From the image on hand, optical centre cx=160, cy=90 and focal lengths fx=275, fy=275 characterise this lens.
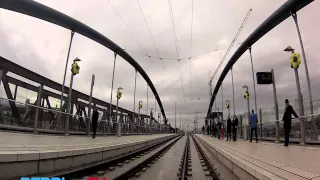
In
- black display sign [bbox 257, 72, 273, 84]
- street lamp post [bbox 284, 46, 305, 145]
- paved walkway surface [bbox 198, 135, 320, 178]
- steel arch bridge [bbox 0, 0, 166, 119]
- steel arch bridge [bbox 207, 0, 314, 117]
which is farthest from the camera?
steel arch bridge [bbox 207, 0, 314, 117]

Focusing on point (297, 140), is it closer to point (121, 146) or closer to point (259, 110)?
point (259, 110)

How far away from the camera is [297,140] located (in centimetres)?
1340

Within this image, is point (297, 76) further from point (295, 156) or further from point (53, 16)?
point (53, 16)

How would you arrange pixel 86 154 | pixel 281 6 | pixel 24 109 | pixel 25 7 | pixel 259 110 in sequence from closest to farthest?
pixel 86 154
pixel 24 109
pixel 259 110
pixel 25 7
pixel 281 6

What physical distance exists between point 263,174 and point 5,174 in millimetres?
5027

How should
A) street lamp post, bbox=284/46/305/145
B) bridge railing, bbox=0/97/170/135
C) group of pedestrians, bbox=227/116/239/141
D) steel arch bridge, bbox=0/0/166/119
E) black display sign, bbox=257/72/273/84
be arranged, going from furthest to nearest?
steel arch bridge, bbox=0/0/166/119 → group of pedestrians, bbox=227/116/239/141 → black display sign, bbox=257/72/273/84 → street lamp post, bbox=284/46/305/145 → bridge railing, bbox=0/97/170/135

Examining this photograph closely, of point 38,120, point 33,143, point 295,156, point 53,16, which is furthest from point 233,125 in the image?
point 53,16

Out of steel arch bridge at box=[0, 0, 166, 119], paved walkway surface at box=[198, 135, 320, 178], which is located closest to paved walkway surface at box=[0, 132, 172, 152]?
paved walkway surface at box=[198, 135, 320, 178]

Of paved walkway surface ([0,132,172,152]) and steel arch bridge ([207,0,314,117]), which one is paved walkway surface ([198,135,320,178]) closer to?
paved walkway surface ([0,132,172,152])

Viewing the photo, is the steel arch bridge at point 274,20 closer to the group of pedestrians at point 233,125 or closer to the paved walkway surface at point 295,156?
the group of pedestrians at point 233,125

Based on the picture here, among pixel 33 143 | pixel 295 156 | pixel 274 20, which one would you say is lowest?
pixel 295 156

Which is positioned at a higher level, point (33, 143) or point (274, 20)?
point (274, 20)

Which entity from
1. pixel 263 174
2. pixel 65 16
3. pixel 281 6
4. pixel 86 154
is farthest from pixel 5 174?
pixel 281 6

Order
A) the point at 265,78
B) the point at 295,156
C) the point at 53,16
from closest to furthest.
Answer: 1. the point at 295,156
2. the point at 265,78
3. the point at 53,16
